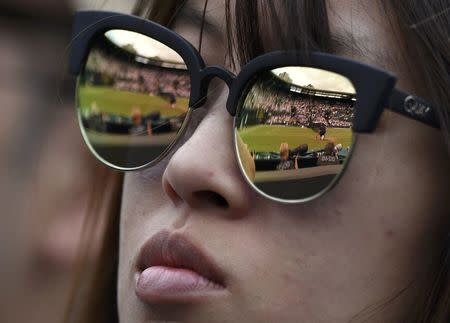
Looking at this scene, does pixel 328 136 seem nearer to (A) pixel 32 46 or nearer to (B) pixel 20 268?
(B) pixel 20 268

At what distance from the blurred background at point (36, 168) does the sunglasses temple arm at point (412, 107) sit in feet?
4.63

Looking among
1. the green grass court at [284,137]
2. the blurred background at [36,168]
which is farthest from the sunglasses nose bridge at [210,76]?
the blurred background at [36,168]

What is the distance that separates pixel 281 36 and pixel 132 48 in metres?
0.38

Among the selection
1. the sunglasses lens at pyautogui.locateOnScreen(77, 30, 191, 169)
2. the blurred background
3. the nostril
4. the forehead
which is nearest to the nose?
the nostril

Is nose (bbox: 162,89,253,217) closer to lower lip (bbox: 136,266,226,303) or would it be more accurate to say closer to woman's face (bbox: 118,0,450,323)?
woman's face (bbox: 118,0,450,323)

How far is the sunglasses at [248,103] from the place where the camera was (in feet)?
4.60

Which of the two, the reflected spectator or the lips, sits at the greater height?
the reflected spectator

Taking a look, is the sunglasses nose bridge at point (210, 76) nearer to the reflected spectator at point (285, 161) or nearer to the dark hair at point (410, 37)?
the dark hair at point (410, 37)

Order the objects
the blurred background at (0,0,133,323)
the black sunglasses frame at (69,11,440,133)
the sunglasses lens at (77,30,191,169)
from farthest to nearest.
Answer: the blurred background at (0,0,133,323) → the sunglasses lens at (77,30,191,169) → the black sunglasses frame at (69,11,440,133)

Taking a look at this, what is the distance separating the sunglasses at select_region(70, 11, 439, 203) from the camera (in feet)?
4.60

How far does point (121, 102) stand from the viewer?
173cm

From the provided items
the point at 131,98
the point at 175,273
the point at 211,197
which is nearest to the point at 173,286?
the point at 175,273

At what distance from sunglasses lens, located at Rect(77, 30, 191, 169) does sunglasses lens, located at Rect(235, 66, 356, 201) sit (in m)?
0.19

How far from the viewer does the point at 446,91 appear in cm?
142
